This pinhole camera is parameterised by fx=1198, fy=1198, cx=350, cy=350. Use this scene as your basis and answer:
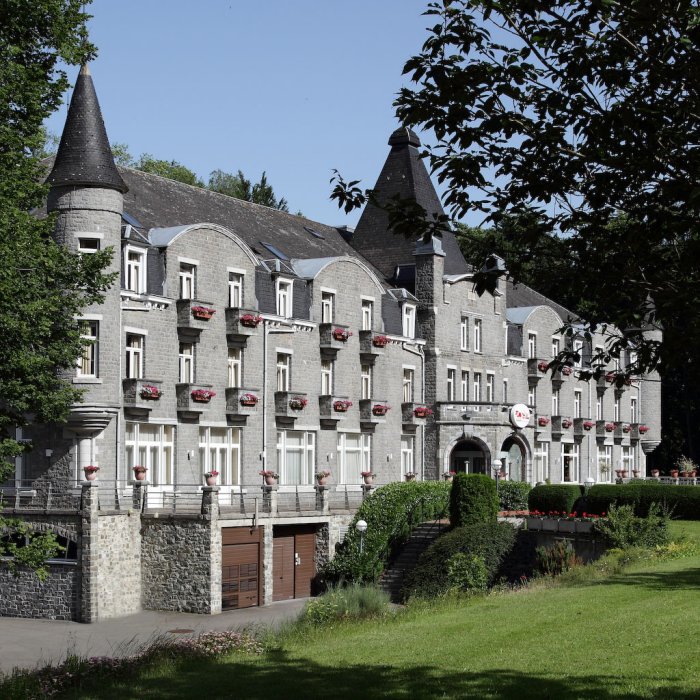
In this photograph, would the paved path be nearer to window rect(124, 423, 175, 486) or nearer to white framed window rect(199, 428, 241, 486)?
window rect(124, 423, 175, 486)

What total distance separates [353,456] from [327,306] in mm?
6275

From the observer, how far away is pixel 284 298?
45.8 m

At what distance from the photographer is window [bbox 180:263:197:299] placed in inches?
1623

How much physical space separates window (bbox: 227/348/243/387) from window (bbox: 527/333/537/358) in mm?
20686

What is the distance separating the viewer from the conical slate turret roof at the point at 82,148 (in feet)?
122

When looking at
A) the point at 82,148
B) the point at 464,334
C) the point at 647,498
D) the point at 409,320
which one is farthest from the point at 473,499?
the point at 82,148

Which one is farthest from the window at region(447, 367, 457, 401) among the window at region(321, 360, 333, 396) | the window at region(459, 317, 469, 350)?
the window at region(321, 360, 333, 396)

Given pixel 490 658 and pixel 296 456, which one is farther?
pixel 296 456

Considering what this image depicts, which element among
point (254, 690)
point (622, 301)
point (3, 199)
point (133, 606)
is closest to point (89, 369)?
point (133, 606)

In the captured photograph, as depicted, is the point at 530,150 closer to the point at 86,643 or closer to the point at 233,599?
the point at 86,643

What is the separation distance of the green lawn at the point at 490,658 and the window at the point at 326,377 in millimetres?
22816

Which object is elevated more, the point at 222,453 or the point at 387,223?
the point at 387,223

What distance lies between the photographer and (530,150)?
444 inches

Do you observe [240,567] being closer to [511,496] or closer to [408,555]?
[408,555]
